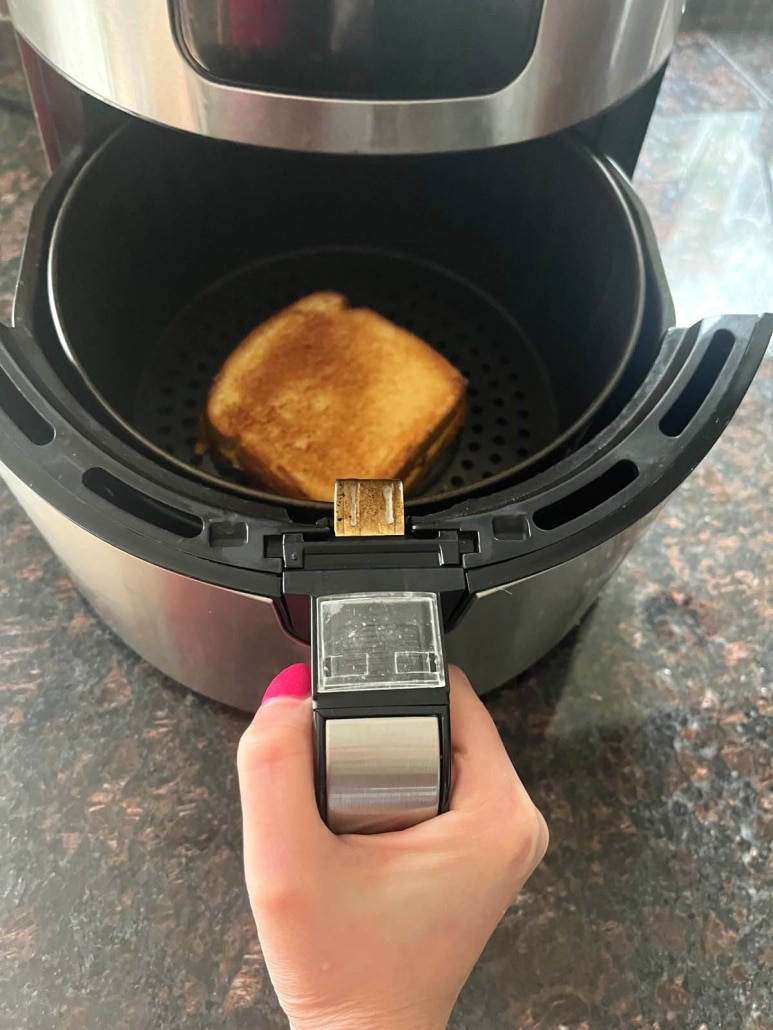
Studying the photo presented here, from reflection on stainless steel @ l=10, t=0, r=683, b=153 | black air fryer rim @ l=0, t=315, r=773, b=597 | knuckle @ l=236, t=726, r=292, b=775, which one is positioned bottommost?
knuckle @ l=236, t=726, r=292, b=775

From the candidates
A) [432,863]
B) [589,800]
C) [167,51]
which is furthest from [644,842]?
[167,51]

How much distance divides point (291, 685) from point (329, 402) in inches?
10.1

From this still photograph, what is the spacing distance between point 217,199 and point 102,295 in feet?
0.43

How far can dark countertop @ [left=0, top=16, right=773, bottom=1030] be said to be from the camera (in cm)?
49

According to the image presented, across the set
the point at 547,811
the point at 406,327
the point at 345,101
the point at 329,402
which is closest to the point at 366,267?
the point at 406,327

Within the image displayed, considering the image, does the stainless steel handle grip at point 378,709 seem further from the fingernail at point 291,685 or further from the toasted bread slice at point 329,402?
the toasted bread slice at point 329,402

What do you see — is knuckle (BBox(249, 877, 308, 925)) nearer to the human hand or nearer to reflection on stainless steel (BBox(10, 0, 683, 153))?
the human hand

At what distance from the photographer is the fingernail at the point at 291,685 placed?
411 mm

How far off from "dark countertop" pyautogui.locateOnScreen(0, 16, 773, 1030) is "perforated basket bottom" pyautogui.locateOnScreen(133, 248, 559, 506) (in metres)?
0.13

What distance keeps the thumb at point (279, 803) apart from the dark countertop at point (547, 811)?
169 millimetres

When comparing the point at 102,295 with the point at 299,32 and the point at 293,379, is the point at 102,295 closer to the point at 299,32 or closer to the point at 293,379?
the point at 293,379

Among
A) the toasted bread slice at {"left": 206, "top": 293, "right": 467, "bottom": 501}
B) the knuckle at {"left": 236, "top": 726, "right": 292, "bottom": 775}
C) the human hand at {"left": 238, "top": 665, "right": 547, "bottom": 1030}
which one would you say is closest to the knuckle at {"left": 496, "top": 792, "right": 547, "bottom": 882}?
the human hand at {"left": 238, "top": 665, "right": 547, "bottom": 1030}

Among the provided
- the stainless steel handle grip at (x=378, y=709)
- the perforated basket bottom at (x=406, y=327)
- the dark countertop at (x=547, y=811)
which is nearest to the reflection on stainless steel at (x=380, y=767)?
the stainless steel handle grip at (x=378, y=709)

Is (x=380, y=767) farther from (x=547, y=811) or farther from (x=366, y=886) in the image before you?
(x=547, y=811)
